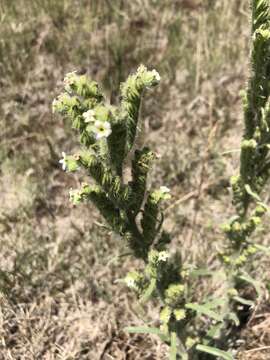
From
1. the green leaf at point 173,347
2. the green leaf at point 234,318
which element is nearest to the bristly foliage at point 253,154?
the green leaf at point 234,318

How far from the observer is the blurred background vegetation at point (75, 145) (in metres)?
3.32

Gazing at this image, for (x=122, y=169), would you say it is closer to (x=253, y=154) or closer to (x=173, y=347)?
(x=253, y=154)

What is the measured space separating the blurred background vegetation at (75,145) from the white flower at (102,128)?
1.12 metres

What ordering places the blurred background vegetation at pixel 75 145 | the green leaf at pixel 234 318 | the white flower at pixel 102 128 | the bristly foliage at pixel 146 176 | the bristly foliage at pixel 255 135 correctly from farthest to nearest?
1. the blurred background vegetation at pixel 75 145
2. the green leaf at pixel 234 318
3. the bristly foliage at pixel 255 135
4. the bristly foliage at pixel 146 176
5. the white flower at pixel 102 128

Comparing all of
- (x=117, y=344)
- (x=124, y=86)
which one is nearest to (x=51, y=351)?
(x=117, y=344)

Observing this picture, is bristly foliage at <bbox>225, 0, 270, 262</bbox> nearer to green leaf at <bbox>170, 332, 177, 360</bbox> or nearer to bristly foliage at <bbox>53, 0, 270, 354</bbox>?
bristly foliage at <bbox>53, 0, 270, 354</bbox>

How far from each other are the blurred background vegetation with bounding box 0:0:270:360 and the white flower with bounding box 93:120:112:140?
112 centimetres

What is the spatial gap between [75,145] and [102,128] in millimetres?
2234

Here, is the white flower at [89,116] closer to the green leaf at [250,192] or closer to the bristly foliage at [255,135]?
the bristly foliage at [255,135]

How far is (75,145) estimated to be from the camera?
416cm

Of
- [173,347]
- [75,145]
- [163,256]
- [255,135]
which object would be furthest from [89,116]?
[75,145]

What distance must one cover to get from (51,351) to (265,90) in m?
1.94

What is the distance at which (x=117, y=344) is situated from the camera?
3.30 m

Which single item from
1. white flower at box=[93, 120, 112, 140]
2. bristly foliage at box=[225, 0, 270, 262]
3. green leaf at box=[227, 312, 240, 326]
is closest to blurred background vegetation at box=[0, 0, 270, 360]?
bristly foliage at box=[225, 0, 270, 262]
